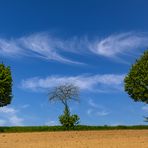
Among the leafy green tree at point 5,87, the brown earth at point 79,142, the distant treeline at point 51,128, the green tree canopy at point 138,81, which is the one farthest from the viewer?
the leafy green tree at point 5,87

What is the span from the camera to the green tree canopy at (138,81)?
348 feet

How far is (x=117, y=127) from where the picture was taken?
331 ft

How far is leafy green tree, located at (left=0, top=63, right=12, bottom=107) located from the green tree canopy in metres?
25.8

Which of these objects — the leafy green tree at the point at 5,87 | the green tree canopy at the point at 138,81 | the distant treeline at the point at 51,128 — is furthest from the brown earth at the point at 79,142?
the leafy green tree at the point at 5,87

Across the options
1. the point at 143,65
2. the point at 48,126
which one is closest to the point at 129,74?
the point at 143,65

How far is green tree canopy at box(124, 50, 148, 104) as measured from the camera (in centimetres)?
10619

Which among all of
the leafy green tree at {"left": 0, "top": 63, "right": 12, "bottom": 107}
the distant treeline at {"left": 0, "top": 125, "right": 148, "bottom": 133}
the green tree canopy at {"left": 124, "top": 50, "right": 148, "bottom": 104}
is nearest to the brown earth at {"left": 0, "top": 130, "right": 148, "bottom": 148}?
the distant treeline at {"left": 0, "top": 125, "right": 148, "bottom": 133}

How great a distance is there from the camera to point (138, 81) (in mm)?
107438

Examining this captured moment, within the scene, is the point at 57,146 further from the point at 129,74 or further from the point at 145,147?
the point at 129,74

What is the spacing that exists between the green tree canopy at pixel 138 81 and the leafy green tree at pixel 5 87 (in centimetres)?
2584

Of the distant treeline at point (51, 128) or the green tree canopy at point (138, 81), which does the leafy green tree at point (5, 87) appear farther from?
the green tree canopy at point (138, 81)

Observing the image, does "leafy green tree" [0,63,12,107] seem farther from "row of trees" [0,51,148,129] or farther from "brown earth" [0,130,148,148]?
"brown earth" [0,130,148,148]

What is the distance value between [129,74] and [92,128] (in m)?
17.5

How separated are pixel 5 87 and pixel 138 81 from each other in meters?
29.3
